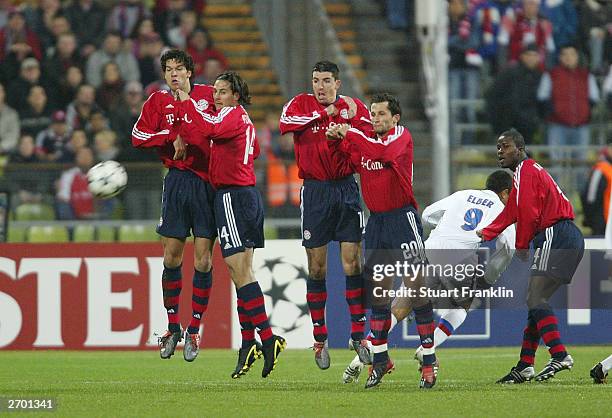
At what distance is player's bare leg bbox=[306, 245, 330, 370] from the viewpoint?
11.0 meters

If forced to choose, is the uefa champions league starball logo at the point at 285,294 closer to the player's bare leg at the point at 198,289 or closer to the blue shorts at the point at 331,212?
the player's bare leg at the point at 198,289

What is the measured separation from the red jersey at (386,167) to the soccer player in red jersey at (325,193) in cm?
52

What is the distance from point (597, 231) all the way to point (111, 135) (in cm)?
577

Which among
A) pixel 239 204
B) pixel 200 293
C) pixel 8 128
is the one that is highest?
pixel 239 204

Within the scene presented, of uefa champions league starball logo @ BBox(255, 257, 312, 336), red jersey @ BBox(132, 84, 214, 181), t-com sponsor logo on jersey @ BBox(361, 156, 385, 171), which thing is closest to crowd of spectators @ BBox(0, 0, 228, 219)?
uefa champions league starball logo @ BBox(255, 257, 312, 336)

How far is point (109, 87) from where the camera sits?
17688mm

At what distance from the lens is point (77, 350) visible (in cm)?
1430

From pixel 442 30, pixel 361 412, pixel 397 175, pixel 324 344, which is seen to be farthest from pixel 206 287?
pixel 442 30

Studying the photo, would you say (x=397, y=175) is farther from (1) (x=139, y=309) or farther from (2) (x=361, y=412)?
(1) (x=139, y=309)

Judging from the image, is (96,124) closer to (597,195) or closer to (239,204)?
(597,195)

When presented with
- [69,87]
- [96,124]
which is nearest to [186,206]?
[96,124]

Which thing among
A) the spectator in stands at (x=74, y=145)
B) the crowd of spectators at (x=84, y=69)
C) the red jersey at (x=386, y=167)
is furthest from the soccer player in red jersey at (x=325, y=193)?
the spectator in stands at (x=74, y=145)

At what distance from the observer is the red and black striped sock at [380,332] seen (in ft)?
33.6

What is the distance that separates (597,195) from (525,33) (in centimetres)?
392
